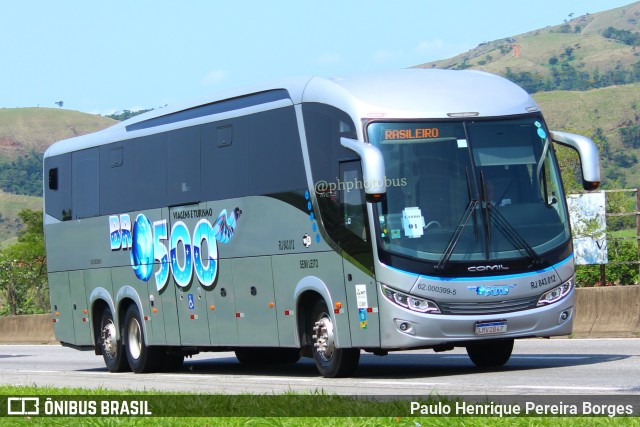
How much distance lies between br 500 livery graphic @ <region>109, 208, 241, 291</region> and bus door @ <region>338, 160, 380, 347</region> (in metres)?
2.90

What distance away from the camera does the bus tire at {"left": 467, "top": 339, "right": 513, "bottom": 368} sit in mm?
17875

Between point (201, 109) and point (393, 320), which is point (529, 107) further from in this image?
point (201, 109)

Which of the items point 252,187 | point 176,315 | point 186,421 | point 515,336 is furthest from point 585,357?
point 186,421

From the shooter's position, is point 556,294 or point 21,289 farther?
point 21,289

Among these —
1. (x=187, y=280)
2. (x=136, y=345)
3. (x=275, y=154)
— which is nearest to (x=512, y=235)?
(x=275, y=154)

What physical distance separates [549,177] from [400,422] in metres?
6.96

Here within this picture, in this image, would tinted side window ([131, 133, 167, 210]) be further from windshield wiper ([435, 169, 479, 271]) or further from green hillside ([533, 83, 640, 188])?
green hillside ([533, 83, 640, 188])

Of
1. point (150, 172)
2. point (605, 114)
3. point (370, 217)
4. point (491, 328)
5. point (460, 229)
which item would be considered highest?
point (605, 114)

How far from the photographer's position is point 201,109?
67.1 feet

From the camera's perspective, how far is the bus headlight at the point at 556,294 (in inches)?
651

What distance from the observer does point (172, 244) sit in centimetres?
2114

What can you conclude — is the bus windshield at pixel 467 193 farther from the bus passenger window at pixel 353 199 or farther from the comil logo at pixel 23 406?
the comil logo at pixel 23 406

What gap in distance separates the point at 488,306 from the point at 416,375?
177 cm

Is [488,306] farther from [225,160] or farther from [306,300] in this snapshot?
[225,160]
